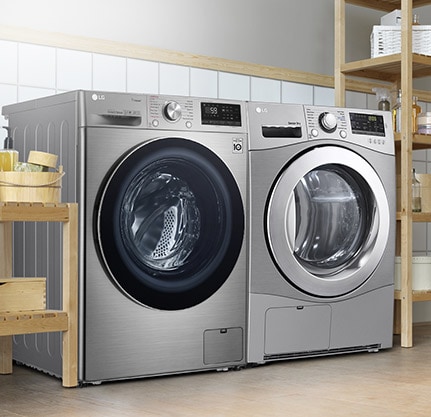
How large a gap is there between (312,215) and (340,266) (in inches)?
9.7

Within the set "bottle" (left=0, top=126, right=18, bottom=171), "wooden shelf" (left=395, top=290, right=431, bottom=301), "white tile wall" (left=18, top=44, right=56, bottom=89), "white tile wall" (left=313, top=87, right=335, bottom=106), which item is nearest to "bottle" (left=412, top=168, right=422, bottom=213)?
"wooden shelf" (left=395, top=290, right=431, bottom=301)

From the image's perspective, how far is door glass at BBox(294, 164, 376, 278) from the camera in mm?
3576

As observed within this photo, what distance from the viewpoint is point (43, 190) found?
2.88 m

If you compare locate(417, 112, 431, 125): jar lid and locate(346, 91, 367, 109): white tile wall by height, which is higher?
locate(346, 91, 367, 109): white tile wall

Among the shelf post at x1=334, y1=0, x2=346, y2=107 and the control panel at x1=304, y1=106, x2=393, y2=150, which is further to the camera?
the shelf post at x1=334, y1=0, x2=346, y2=107

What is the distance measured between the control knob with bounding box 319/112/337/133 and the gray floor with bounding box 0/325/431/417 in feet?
3.03

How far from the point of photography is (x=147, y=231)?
315 cm

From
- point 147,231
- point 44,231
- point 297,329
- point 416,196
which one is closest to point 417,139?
point 416,196

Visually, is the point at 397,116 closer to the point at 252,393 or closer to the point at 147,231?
the point at 147,231

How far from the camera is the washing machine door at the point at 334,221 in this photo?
3.47 metres

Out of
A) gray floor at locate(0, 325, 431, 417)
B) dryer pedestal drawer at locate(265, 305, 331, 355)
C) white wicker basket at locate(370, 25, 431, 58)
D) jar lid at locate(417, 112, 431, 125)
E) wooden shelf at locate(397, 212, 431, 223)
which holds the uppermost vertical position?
white wicker basket at locate(370, 25, 431, 58)

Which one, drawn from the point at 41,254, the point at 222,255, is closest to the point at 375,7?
the point at 222,255

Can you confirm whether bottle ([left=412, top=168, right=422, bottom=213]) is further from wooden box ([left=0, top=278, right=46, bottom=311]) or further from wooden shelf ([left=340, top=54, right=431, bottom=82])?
wooden box ([left=0, top=278, right=46, bottom=311])

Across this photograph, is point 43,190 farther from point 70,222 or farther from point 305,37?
point 305,37
